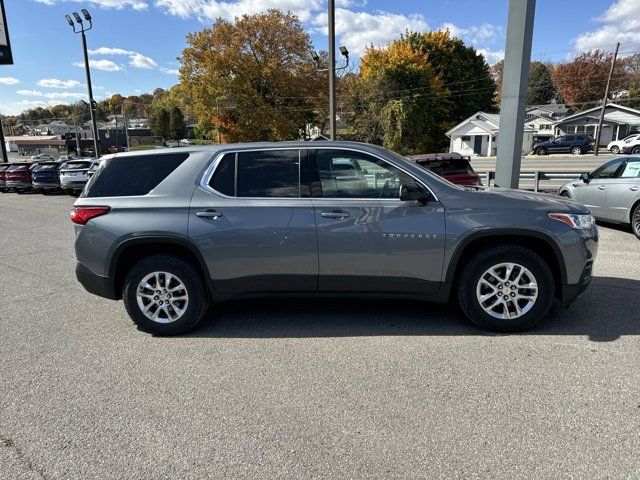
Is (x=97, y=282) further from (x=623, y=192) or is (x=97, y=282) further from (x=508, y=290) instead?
(x=623, y=192)

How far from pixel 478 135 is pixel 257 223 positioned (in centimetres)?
5113

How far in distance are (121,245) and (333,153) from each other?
2.17m

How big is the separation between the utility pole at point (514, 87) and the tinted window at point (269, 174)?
6406mm

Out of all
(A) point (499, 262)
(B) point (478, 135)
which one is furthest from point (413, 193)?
(B) point (478, 135)

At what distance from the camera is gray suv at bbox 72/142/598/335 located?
13.1 ft

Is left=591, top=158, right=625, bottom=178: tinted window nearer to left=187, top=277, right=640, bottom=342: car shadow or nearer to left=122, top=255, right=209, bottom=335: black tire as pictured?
left=187, top=277, right=640, bottom=342: car shadow

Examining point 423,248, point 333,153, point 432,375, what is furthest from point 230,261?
point 432,375

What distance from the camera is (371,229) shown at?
13.1ft

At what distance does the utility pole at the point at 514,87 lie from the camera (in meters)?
8.41

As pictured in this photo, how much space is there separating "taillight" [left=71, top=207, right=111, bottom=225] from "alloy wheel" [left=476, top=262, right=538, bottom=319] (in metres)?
3.60

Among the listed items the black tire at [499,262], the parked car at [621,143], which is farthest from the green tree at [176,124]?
the black tire at [499,262]

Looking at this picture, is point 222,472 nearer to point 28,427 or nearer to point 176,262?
point 28,427

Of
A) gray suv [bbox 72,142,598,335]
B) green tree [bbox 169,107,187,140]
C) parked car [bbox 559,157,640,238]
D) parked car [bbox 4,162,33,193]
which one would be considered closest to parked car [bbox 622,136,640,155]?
parked car [bbox 559,157,640,238]

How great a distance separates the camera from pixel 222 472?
246 cm
